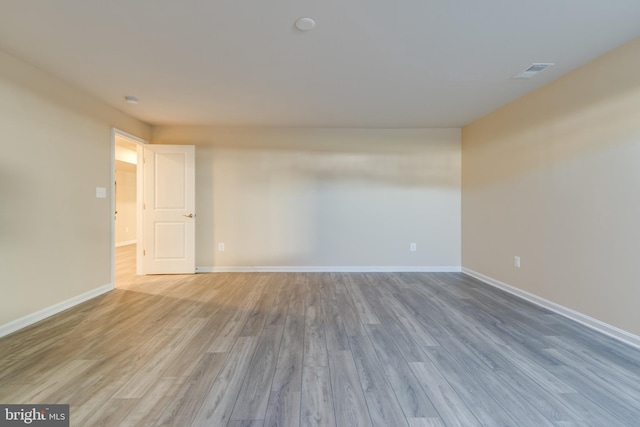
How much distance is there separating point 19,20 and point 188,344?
8.62 ft

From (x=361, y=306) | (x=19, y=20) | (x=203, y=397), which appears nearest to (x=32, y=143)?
(x=19, y=20)

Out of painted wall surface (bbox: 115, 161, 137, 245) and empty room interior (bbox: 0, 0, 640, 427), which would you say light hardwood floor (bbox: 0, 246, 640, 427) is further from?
painted wall surface (bbox: 115, 161, 137, 245)

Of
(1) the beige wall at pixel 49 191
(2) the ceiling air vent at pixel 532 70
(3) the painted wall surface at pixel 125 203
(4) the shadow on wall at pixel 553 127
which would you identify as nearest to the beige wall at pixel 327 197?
(4) the shadow on wall at pixel 553 127

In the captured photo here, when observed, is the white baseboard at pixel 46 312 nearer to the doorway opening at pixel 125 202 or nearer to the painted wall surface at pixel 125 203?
the doorway opening at pixel 125 202

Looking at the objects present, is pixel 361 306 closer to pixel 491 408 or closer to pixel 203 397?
pixel 491 408

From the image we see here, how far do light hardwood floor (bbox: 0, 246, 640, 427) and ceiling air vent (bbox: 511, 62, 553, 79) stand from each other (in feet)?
7.89

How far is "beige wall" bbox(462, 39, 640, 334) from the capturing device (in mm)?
2090

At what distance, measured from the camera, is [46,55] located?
222cm

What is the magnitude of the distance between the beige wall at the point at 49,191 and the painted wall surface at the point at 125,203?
4.67 m

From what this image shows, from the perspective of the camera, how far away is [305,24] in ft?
6.01

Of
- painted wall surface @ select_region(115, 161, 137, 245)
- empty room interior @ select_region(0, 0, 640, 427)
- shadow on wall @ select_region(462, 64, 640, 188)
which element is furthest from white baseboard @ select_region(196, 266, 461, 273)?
painted wall surface @ select_region(115, 161, 137, 245)

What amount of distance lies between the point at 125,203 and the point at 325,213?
261 inches

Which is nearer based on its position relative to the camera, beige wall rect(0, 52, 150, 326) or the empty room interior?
the empty room interior

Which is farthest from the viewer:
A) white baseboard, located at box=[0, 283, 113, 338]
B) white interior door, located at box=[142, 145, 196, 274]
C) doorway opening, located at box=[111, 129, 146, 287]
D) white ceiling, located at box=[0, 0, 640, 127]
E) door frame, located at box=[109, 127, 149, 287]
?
doorway opening, located at box=[111, 129, 146, 287]
